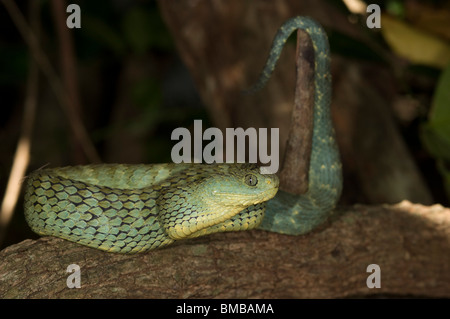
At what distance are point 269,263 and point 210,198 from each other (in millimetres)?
417

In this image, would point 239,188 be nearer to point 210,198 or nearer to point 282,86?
point 210,198

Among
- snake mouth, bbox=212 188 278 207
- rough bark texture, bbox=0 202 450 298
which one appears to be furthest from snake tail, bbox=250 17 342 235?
snake mouth, bbox=212 188 278 207

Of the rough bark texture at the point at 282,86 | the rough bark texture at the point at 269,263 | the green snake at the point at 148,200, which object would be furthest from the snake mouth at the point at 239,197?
the rough bark texture at the point at 282,86

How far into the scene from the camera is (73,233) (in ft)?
5.93

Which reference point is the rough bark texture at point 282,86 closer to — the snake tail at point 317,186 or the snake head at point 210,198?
the snake tail at point 317,186

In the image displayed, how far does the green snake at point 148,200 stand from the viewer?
5.91ft

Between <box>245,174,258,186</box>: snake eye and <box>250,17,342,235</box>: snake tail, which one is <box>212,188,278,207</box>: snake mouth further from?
<box>250,17,342,235</box>: snake tail

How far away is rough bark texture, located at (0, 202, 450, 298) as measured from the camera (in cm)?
180

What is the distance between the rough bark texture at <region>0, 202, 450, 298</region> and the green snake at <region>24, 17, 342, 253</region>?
0.22ft

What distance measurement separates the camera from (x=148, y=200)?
74.1 inches

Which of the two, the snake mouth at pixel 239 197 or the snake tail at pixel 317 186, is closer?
the snake mouth at pixel 239 197

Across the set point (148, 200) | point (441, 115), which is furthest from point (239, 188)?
point (441, 115)

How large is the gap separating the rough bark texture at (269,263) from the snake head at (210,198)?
170 millimetres

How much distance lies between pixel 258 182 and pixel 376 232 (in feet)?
2.48
